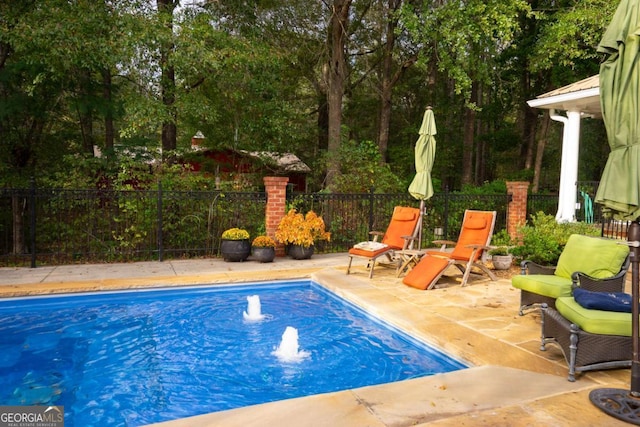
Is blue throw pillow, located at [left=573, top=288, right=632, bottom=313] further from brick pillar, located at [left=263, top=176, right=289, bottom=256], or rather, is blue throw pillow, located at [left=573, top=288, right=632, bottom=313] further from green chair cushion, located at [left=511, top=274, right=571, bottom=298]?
brick pillar, located at [left=263, top=176, right=289, bottom=256]

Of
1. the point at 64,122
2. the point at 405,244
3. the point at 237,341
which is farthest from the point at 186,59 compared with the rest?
the point at 237,341

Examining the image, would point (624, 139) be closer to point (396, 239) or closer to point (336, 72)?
point (396, 239)

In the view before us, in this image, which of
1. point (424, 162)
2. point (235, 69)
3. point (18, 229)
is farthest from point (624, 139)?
point (18, 229)

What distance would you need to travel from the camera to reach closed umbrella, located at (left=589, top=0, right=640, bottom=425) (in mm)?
2725

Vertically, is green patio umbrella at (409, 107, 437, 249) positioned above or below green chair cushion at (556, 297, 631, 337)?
above

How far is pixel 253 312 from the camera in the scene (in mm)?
5574

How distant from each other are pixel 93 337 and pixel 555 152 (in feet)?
84.0

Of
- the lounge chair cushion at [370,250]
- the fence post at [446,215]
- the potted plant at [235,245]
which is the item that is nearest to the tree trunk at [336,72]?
the fence post at [446,215]

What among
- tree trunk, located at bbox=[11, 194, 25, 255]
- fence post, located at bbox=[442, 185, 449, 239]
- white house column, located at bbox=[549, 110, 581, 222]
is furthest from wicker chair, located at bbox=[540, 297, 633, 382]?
tree trunk, located at bbox=[11, 194, 25, 255]

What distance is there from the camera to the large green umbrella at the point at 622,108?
8.94ft

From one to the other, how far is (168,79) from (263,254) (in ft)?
18.2

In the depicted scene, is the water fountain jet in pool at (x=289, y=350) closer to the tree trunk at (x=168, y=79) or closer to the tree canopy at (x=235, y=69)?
the tree canopy at (x=235, y=69)

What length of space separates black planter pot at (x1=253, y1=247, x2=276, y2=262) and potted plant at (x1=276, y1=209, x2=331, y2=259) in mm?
Result: 453

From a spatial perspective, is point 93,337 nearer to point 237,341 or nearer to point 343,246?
point 237,341
